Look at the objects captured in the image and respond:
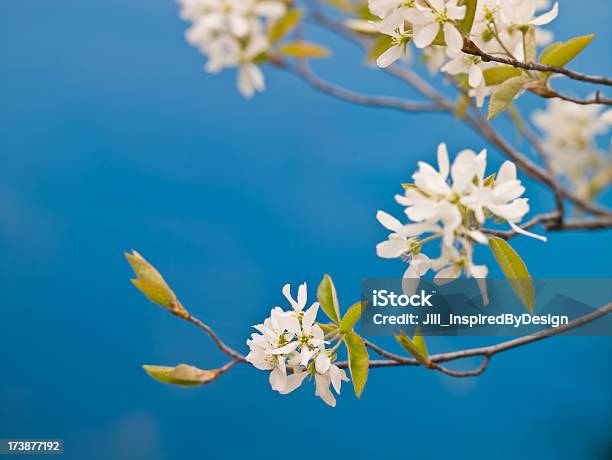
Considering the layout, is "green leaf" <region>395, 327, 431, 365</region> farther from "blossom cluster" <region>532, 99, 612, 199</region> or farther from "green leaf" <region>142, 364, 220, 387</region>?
"blossom cluster" <region>532, 99, 612, 199</region>

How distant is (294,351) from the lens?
0.67m

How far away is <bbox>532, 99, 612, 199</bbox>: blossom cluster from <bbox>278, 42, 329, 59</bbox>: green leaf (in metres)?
0.73

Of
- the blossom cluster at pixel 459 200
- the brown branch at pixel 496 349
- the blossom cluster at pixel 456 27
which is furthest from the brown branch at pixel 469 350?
the blossom cluster at pixel 456 27

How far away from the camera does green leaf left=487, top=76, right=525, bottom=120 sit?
0.66 m

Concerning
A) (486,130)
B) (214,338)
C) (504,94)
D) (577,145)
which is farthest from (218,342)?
(577,145)

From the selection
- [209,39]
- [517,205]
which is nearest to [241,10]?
[209,39]

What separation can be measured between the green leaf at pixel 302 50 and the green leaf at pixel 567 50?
22.1 inches

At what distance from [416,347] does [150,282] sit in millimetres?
291

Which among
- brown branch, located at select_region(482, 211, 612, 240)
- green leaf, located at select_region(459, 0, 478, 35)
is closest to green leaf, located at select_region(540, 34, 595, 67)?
green leaf, located at select_region(459, 0, 478, 35)

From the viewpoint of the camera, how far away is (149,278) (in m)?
0.70

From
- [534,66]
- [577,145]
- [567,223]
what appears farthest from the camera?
[577,145]

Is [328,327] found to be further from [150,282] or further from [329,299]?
[150,282]

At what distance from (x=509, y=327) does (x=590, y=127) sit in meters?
1.00

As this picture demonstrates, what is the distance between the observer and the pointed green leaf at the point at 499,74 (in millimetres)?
694
